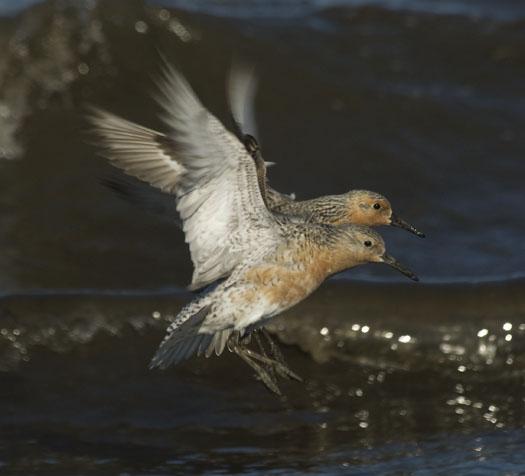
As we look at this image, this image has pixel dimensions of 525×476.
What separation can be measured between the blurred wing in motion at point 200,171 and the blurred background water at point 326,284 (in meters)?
1.22

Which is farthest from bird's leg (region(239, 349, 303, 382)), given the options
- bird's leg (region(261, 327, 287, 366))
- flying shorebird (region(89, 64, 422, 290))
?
flying shorebird (region(89, 64, 422, 290))

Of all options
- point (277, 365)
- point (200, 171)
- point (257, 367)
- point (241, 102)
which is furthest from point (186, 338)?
point (241, 102)

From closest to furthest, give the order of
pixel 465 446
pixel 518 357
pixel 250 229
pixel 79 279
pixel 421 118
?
pixel 250 229 → pixel 465 446 → pixel 518 357 → pixel 79 279 → pixel 421 118

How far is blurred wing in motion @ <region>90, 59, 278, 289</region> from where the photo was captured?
19.7 feet

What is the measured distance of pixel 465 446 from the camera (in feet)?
22.9

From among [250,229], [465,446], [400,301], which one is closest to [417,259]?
[400,301]

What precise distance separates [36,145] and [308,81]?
2256 mm

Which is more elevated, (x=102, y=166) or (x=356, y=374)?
(x=102, y=166)

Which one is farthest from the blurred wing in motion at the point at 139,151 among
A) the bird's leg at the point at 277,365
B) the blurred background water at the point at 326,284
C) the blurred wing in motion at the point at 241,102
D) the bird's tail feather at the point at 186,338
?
the blurred background water at the point at 326,284

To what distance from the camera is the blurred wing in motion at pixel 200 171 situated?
6.01 metres

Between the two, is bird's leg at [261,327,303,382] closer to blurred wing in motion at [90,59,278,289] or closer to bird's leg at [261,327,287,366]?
bird's leg at [261,327,287,366]

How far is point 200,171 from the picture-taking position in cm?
616

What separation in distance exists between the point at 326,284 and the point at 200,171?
2060 mm

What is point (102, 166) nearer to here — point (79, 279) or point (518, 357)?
point (79, 279)
